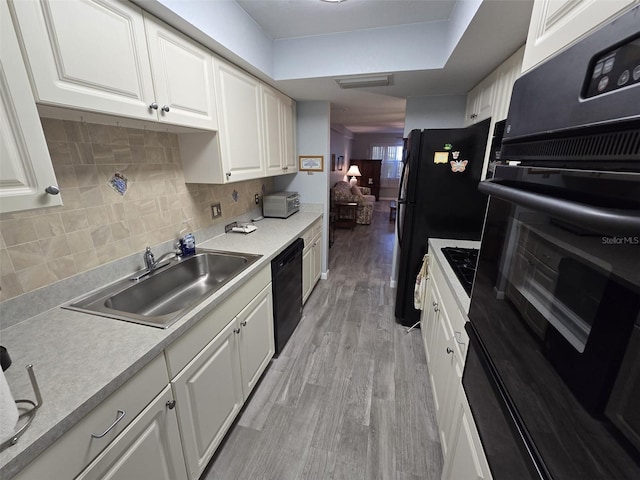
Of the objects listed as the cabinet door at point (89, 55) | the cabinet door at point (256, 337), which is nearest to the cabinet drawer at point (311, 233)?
the cabinet door at point (256, 337)

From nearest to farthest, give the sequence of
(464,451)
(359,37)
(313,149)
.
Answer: (464,451)
(359,37)
(313,149)

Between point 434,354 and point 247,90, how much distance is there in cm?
227

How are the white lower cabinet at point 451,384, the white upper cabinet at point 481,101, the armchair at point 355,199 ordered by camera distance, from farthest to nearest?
the armchair at point 355,199, the white upper cabinet at point 481,101, the white lower cabinet at point 451,384

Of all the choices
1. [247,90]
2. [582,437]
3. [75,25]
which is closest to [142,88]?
[75,25]

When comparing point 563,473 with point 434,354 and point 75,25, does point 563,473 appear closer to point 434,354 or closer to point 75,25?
point 434,354

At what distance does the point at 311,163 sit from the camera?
3.18m

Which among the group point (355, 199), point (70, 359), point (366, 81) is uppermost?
point (366, 81)

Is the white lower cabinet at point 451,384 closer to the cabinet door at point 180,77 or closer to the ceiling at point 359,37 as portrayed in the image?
the ceiling at point 359,37

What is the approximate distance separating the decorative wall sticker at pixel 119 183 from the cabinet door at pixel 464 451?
1.85 m

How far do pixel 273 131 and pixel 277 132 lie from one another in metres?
0.10

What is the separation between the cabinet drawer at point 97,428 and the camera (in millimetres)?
677

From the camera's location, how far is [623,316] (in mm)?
362

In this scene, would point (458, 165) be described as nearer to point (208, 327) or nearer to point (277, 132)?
point (277, 132)

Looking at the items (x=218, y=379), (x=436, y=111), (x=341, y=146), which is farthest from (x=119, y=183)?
(x=341, y=146)
